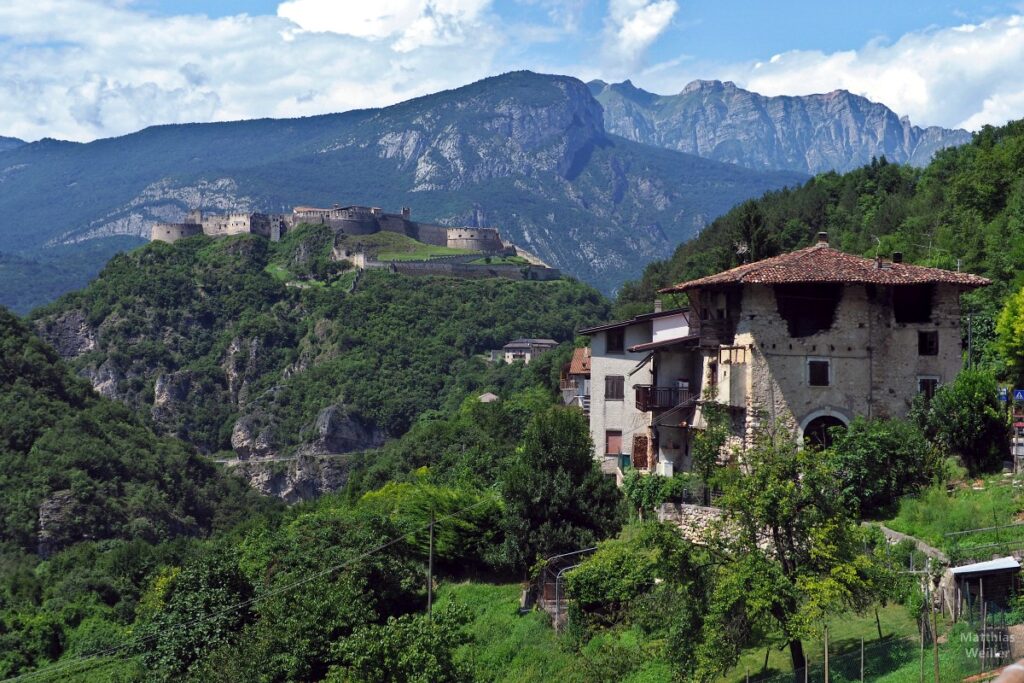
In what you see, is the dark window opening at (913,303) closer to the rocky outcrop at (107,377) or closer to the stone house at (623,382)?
the stone house at (623,382)

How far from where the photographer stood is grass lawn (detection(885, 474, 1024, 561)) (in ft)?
79.1

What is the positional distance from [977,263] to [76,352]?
137 meters

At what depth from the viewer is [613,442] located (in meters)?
41.8

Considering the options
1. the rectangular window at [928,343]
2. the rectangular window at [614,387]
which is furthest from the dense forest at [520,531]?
the rectangular window at [614,387]

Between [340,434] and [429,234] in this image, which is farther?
[429,234]

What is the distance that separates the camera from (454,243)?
622ft

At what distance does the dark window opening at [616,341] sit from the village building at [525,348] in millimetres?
95739

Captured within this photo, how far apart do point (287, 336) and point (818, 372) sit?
137 metres

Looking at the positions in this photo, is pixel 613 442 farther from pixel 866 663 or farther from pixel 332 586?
pixel 866 663

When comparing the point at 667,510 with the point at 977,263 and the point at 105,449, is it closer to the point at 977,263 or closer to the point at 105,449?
the point at 977,263

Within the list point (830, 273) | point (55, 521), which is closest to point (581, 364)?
point (830, 273)

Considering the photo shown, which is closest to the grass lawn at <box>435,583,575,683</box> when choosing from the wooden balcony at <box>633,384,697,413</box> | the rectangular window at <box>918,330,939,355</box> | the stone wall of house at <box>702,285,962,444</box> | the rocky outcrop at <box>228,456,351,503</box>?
the wooden balcony at <box>633,384,697,413</box>

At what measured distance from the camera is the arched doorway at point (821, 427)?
109 ft

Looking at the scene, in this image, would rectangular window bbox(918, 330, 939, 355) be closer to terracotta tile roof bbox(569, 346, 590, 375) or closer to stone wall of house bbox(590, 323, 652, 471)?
stone wall of house bbox(590, 323, 652, 471)
